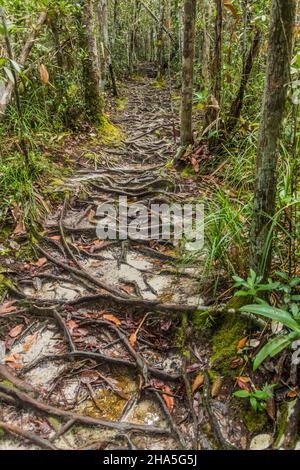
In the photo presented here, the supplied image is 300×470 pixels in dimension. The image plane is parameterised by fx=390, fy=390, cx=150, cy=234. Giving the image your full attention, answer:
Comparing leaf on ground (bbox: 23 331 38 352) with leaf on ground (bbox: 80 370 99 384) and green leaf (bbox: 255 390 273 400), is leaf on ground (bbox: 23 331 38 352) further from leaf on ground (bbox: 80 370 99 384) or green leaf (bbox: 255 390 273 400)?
green leaf (bbox: 255 390 273 400)

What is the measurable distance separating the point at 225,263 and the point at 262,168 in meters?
1.07

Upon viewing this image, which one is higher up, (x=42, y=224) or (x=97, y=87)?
(x=97, y=87)

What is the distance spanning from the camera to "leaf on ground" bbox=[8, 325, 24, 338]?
3.43 metres

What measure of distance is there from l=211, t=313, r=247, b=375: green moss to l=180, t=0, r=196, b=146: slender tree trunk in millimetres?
4246

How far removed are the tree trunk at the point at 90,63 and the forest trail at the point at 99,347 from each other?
3860mm

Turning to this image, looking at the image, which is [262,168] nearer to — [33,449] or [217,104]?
[33,449]

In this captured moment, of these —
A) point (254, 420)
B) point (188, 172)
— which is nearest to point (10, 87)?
point (188, 172)

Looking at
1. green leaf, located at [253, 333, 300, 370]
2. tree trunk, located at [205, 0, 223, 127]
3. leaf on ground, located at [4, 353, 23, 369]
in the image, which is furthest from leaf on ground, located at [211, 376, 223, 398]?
tree trunk, located at [205, 0, 223, 127]

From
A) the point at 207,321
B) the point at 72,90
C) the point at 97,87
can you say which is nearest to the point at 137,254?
the point at 207,321

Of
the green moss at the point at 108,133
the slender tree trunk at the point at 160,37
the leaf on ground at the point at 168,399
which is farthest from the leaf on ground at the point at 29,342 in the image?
the slender tree trunk at the point at 160,37

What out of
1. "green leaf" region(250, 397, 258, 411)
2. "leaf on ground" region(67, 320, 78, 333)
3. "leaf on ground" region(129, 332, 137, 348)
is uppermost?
"green leaf" region(250, 397, 258, 411)

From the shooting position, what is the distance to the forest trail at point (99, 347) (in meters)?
2.62

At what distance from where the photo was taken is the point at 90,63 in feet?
26.8
